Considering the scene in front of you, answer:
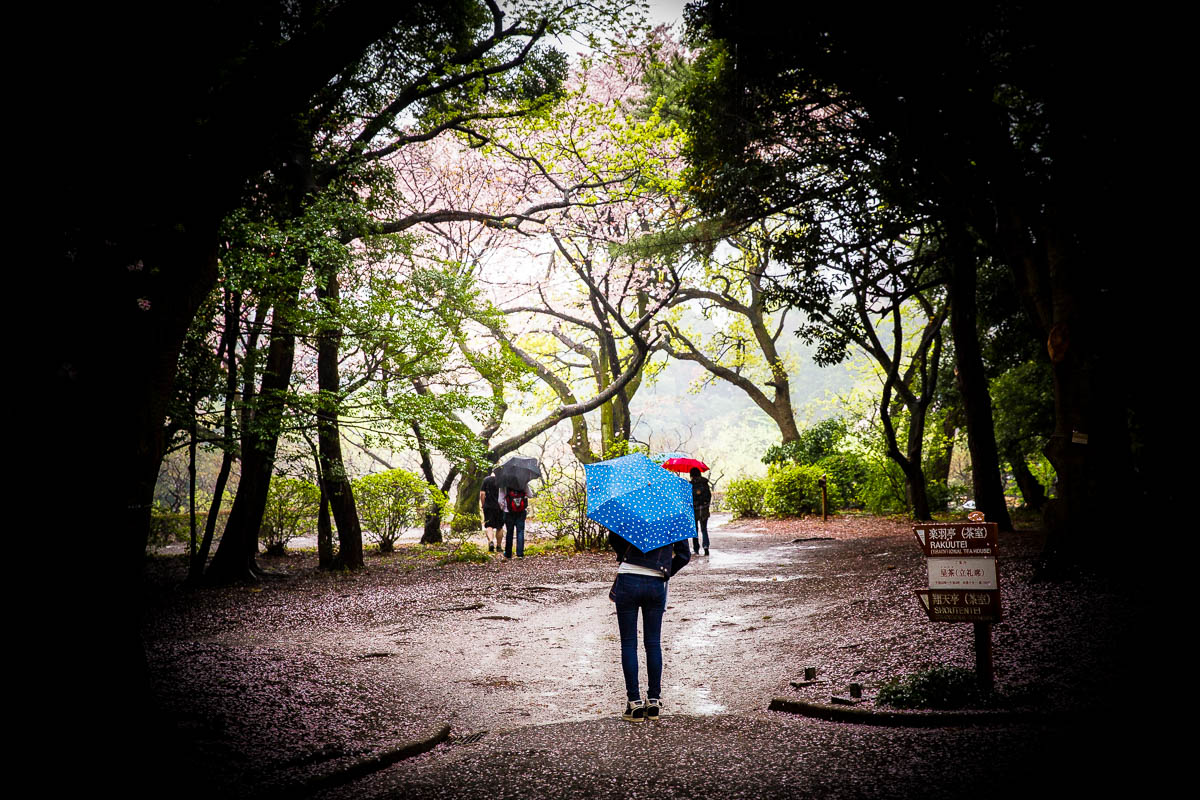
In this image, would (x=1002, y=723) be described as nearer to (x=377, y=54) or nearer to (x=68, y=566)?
(x=68, y=566)

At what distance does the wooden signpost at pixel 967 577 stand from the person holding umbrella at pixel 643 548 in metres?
1.54

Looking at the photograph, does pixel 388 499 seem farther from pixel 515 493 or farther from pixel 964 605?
pixel 964 605

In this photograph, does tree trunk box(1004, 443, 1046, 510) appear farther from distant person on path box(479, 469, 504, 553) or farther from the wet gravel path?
distant person on path box(479, 469, 504, 553)

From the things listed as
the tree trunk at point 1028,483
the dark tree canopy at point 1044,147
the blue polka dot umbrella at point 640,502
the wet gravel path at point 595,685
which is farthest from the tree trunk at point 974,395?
the blue polka dot umbrella at point 640,502

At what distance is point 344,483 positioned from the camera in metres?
12.3

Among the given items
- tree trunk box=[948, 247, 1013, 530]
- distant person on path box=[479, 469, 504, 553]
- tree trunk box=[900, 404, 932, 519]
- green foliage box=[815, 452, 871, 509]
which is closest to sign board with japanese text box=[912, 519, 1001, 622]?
tree trunk box=[948, 247, 1013, 530]

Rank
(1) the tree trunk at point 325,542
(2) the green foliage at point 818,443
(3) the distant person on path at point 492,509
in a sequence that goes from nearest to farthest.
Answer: (1) the tree trunk at point 325,542, (3) the distant person on path at point 492,509, (2) the green foliage at point 818,443

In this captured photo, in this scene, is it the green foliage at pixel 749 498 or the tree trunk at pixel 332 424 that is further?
the green foliage at pixel 749 498

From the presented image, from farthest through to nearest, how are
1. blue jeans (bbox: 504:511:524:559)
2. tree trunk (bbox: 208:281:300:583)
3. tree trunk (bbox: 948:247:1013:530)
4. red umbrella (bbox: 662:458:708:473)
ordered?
blue jeans (bbox: 504:511:524:559)
red umbrella (bbox: 662:458:708:473)
tree trunk (bbox: 948:247:1013:530)
tree trunk (bbox: 208:281:300:583)

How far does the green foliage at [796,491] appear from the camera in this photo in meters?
22.6

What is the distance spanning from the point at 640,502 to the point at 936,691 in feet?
7.00

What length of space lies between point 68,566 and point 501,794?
7.54 ft

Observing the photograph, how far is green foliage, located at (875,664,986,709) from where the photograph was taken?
4371 millimetres

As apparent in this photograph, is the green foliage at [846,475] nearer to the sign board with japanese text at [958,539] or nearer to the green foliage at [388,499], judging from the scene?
the green foliage at [388,499]
